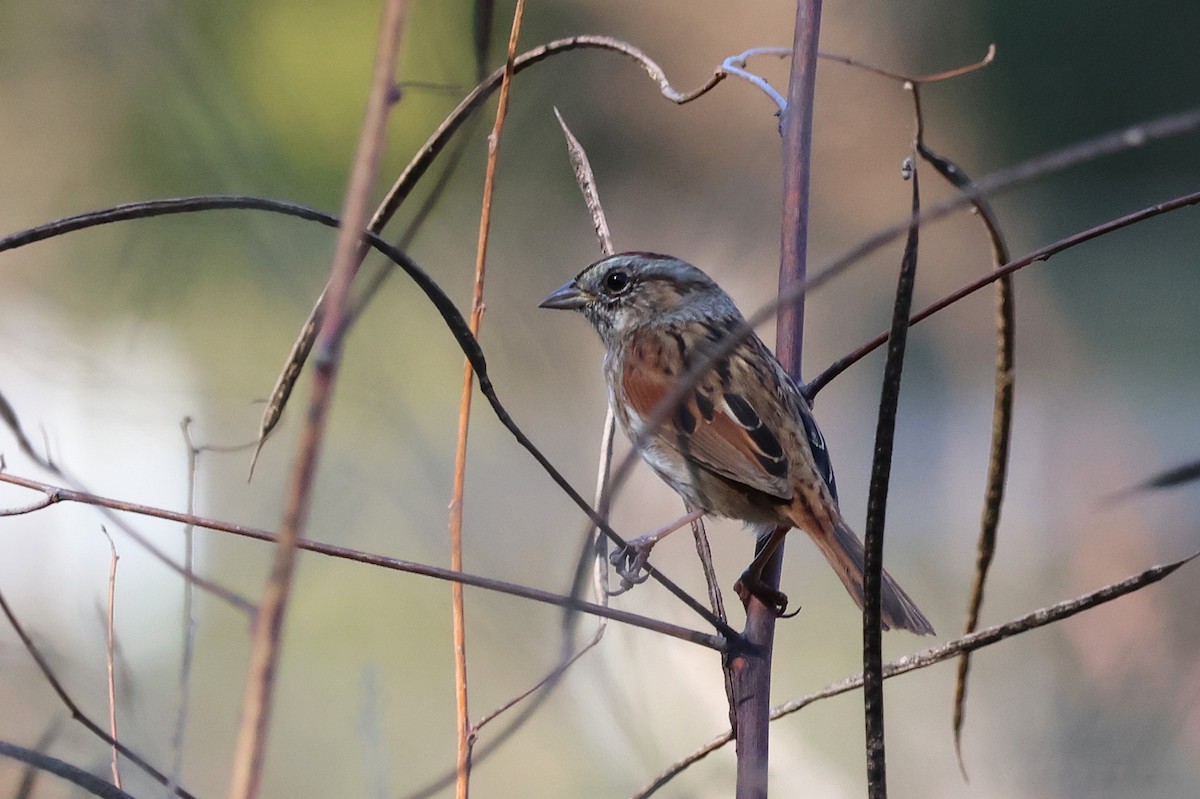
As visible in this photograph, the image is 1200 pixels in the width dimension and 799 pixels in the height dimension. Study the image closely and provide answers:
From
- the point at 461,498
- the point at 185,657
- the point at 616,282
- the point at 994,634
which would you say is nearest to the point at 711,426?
the point at 616,282

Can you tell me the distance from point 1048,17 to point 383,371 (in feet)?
18.6

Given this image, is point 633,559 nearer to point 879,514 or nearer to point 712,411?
point 712,411

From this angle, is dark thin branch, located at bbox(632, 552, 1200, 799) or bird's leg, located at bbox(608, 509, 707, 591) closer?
dark thin branch, located at bbox(632, 552, 1200, 799)

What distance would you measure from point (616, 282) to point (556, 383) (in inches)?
30.3

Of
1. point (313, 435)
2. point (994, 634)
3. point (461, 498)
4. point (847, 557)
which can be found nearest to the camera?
point (313, 435)

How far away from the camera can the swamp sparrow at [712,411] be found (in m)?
1.30

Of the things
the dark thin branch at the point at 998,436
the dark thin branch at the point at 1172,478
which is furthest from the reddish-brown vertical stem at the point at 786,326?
the dark thin branch at the point at 1172,478

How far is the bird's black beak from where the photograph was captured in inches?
66.9

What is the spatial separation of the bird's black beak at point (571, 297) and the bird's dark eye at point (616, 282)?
0.10ft

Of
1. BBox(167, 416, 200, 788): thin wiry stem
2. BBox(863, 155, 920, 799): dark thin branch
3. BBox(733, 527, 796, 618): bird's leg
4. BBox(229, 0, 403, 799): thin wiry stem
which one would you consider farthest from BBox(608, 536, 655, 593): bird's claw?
BBox(229, 0, 403, 799): thin wiry stem

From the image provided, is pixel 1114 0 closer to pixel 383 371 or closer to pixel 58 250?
pixel 58 250

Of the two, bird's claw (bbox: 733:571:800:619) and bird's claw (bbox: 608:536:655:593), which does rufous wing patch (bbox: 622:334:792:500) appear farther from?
bird's claw (bbox: 733:571:800:619)

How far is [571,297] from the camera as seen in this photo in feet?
5.72

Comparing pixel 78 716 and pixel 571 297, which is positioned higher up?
pixel 571 297
